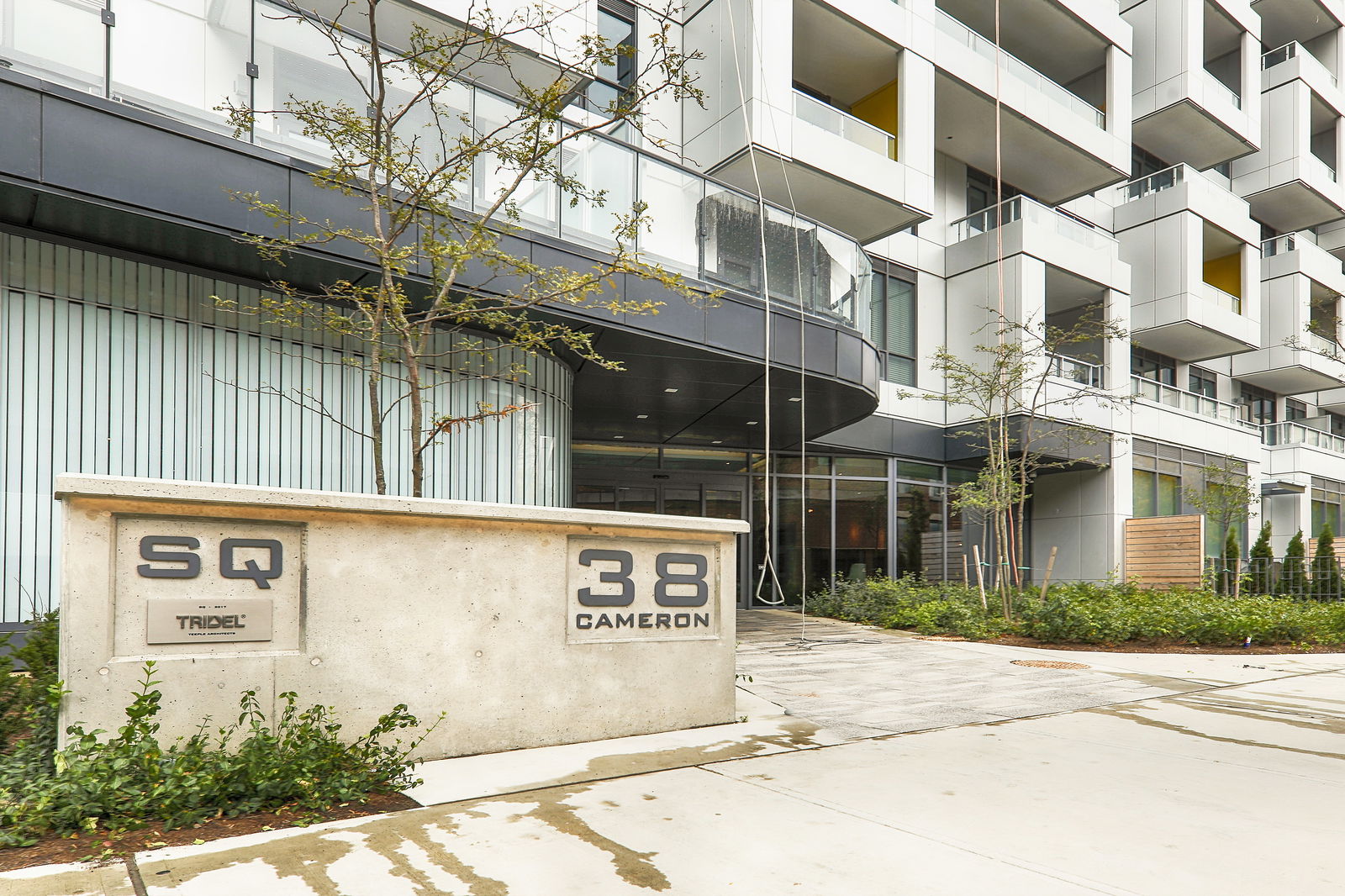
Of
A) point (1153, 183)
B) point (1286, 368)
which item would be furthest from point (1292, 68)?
point (1286, 368)

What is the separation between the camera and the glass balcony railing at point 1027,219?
2045 centimetres

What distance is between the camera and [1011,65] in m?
20.4

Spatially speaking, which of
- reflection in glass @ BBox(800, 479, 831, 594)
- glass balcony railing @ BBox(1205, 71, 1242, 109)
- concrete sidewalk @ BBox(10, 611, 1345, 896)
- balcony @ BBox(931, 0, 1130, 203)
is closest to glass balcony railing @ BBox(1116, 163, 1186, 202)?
glass balcony railing @ BBox(1205, 71, 1242, 109)

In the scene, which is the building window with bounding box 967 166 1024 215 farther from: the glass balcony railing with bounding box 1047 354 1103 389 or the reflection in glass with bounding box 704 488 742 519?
the reflection in glass with bounding box 704 488 742 519

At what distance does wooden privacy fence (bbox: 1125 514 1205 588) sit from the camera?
19641mm

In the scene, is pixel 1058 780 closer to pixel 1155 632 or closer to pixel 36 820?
pixel 36 820

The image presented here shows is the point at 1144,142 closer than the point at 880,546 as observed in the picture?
No

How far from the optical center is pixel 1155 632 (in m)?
12.7

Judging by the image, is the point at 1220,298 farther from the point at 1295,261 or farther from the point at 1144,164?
the point at 1295,261

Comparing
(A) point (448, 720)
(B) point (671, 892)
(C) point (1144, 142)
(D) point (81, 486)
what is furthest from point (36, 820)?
(C) point (1144, 142)

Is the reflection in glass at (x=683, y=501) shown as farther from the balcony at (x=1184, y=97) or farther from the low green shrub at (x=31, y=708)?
the balcony at (x=1184, y=97)

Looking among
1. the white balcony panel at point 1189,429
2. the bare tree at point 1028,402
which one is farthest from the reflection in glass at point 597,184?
the white balcony panel at point 1189,429

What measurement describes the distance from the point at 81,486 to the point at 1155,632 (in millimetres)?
13232

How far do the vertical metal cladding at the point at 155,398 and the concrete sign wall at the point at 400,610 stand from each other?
11.9 ft
